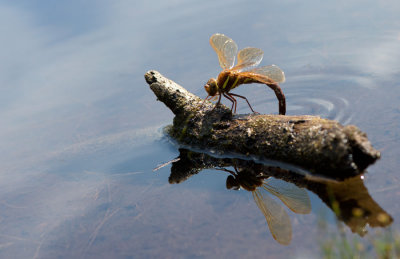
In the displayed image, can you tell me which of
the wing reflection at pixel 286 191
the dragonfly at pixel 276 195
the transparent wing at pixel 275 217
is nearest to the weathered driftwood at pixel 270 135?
the wing reflection at pixel 286 191

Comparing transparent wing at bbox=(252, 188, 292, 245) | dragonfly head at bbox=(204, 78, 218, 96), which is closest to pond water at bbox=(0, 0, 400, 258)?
transparent wing at bbox=(252, 188, 292, 245)

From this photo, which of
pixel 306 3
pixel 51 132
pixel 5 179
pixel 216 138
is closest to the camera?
pixel 216 138

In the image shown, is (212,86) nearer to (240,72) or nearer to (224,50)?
(240,72)

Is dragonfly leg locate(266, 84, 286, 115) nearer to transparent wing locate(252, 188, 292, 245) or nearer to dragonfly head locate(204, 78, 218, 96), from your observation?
dragonfly head locate(204, 78, 218, 96)

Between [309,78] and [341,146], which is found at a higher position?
[341,146]

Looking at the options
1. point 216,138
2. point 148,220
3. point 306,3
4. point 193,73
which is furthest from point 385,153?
point 306,3

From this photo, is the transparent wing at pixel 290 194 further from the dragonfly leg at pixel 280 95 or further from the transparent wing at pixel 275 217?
the dragonfly leg at pixel 280 95

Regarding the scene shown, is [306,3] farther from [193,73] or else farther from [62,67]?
[62,67]
